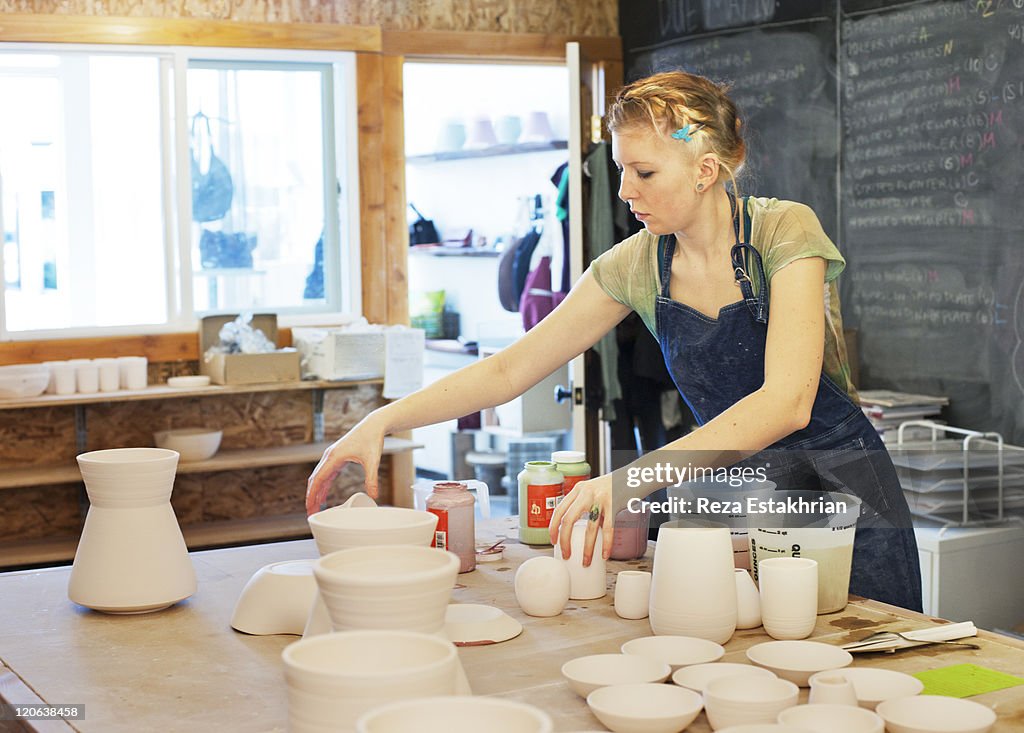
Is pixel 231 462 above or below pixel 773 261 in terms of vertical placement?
below

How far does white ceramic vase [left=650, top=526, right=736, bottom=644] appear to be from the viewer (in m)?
1.67

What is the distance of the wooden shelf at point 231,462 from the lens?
160 inches

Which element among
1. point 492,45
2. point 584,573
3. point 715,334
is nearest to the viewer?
point 584,573

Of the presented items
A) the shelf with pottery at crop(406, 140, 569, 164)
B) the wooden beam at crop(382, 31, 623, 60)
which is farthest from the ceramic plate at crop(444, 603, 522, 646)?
the shelf with pottery at crop(406, 140, 569, 164)

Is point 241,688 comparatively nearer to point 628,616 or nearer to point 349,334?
point 628,616

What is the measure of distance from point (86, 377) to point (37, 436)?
34 centimetres

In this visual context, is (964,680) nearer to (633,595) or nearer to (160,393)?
(633,595)

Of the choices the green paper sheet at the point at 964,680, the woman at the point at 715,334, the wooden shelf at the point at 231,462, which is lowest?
the wooden shelf at the point at 231,462

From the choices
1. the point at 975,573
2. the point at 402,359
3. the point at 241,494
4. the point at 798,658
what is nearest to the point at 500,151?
the point at 402,359

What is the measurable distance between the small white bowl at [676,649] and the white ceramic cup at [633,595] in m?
0.16

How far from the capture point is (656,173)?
6.64 feet

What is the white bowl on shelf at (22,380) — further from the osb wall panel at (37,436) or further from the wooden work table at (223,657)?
the wooden work table at (223,657)

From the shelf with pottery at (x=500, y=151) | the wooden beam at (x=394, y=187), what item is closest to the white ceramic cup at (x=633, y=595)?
the wooden beam at (x=394, y=187)

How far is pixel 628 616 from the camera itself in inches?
71.5
